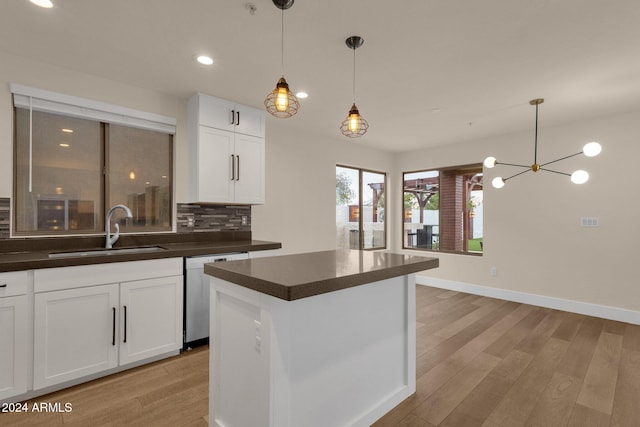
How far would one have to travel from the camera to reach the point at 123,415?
6.60ft

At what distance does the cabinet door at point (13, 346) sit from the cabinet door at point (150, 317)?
0.57 metres

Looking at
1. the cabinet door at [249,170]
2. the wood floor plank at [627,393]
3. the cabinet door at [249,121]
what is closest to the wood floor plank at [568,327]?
the wood floor plank at [627,393]

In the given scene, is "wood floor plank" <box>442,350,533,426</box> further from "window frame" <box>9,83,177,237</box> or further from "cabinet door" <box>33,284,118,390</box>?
"window frame" <box>9,83,177,237</box>

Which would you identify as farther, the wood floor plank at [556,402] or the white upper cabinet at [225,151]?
the white upper cabinet at [225,151]

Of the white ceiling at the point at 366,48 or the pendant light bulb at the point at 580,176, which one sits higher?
the white ceiling at the point at 366,48

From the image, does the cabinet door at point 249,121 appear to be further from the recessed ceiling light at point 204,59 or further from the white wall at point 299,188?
the recessed ceiling light at point 204,59

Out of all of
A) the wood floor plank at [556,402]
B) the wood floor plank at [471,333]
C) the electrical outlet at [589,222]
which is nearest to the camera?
the wood floor plank at [556,402]

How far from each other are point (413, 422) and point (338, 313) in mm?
932

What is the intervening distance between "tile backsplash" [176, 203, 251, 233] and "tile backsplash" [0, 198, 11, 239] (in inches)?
Result: 51.6

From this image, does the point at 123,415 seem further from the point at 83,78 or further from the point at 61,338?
the point at 83,78

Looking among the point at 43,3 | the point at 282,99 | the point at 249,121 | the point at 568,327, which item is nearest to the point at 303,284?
the point at 282,99

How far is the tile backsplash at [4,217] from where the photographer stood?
2480 mm

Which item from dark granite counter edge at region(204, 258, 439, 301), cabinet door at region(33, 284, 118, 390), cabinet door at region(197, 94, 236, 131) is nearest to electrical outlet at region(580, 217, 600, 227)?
dark granite counter edge at region(204, 258, 439, 301)

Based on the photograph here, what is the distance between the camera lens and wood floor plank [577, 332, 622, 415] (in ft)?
7.20
